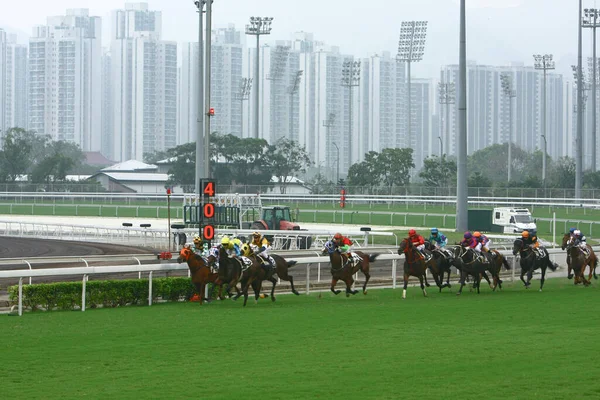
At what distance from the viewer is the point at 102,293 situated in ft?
51.3

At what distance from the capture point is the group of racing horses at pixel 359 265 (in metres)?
16.2

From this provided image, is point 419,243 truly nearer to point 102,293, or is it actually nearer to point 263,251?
point 263,251

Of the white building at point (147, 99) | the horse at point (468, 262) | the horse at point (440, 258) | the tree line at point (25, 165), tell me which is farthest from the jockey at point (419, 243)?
the white building at point (147, 99)

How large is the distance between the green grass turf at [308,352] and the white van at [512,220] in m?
23.8

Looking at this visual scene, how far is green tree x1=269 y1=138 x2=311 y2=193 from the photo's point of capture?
72.9 meters

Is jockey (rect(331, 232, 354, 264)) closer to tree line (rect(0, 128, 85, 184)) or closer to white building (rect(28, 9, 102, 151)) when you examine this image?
tree line (rect(0, 128, 85, 184))

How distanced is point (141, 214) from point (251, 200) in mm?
16561

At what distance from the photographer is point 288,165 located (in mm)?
74500

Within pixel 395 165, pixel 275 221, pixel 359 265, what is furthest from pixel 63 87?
pixel 359 265

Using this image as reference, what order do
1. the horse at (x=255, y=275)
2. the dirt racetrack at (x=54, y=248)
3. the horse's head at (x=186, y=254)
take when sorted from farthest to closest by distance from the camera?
the dirt racetrack at (x=54, y=248)
the horse at (x=255, y=275)
the horse's head at (x=186, y=254)

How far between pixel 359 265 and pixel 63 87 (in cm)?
15790

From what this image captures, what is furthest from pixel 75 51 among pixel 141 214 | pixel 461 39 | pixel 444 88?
pixel 461 39

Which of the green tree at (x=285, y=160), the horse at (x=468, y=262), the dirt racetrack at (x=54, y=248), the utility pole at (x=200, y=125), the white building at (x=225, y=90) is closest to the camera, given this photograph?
the horse at (x=468, y=262)

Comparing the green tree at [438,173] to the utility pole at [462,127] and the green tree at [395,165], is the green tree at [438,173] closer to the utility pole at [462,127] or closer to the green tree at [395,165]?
the green tree at [395,165]
